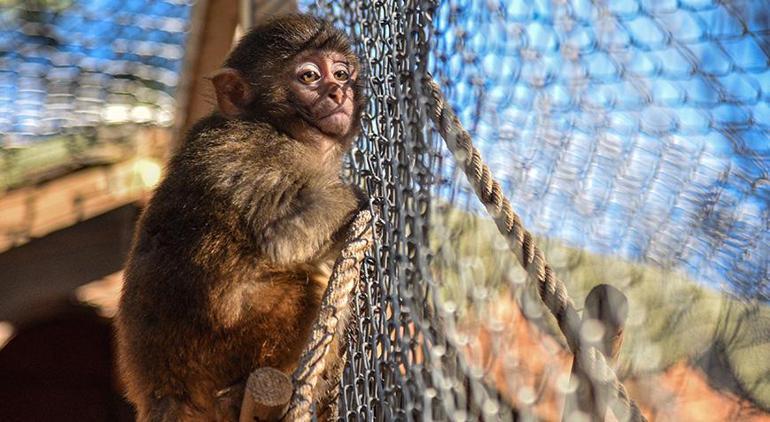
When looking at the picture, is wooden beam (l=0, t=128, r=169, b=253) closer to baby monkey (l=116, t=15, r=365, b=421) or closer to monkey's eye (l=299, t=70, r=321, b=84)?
monkey's eye (l=299, t=70, r=321, b=84)

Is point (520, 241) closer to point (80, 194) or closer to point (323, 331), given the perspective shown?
point (323, 331)

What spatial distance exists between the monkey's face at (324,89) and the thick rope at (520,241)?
2.41 ft

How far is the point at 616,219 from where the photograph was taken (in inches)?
87.7

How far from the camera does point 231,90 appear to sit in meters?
3.32

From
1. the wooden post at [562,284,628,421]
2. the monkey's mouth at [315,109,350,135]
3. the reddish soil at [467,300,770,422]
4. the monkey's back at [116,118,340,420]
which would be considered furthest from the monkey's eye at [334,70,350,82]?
the wooden post at [562,284,628,421]

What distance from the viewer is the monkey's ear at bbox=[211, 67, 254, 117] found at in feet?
10.7

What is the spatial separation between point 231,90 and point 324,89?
0.36 metres

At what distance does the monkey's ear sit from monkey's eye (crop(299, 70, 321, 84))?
0.19 meters

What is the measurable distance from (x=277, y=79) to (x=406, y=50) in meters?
0.72

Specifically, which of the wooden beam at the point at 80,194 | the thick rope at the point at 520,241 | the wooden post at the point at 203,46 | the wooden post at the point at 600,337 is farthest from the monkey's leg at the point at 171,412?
the wooden beam at the point at 80,194

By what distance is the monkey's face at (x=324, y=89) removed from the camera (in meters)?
3.16

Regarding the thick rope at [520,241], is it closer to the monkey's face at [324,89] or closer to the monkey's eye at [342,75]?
the monkey's face at [324,89]

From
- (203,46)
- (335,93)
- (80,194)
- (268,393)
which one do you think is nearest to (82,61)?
(203,46)

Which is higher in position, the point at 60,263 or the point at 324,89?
the point at 324,89
